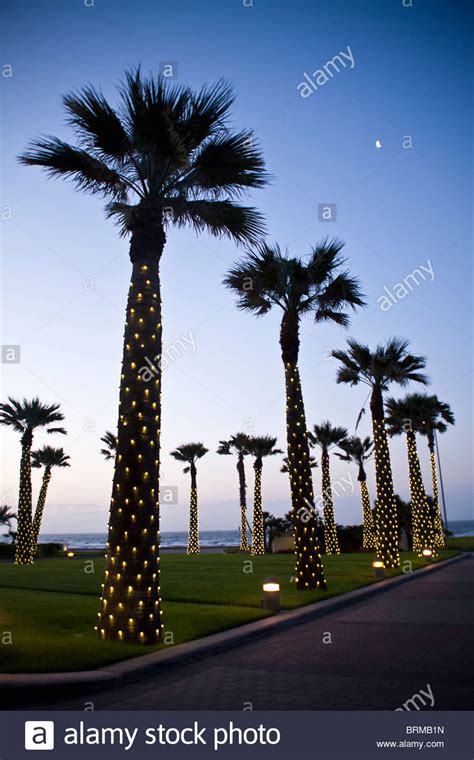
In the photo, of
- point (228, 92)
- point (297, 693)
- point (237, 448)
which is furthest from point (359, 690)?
point (237, 448)

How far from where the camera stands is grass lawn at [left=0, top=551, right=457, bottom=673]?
722cm

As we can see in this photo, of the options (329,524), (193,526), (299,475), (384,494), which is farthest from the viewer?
(193,526)

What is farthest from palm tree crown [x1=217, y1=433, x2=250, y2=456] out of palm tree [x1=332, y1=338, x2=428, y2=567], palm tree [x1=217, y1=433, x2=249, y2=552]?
palm tree [x1=332, y1=338, x2=428, y2=567]

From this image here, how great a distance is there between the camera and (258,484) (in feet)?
147

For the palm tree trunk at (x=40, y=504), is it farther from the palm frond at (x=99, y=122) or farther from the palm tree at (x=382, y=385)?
the palm frond at (x=99, y=122)

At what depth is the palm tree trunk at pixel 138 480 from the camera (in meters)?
8.34

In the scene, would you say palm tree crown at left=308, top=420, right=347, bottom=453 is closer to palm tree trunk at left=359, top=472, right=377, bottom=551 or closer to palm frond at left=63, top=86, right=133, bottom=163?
palm tree trunk at left=359, top=472, right=377, bottom=551

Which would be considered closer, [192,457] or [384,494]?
[384,494]

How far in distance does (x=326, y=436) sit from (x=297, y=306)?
29.9m

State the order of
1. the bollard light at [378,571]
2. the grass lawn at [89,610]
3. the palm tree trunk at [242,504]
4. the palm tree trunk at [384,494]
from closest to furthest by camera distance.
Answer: the grass lawn at [89,610]
the bollard light at [378,571]
the palm tree trunk at [384,494]
the palm tree trunk at [242,504]

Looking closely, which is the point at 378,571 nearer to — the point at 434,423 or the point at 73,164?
the point at 73,164

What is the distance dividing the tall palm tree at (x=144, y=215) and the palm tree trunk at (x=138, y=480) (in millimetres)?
16
